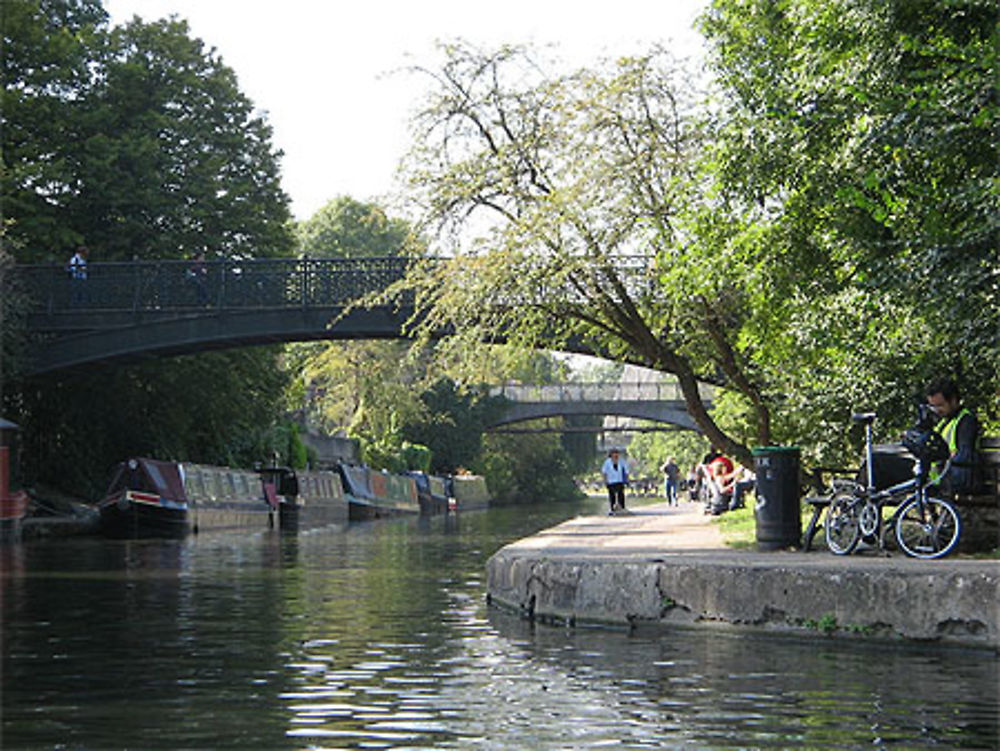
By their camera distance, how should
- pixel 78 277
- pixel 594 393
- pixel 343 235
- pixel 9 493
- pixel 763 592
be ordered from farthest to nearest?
Result: pixel 343 235, pixel 594 393, pixel 78 277, pixel 9 493, pixel 763 592

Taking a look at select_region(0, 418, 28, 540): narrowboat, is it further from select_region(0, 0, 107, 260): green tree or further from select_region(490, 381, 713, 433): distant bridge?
select_region(490, 381, 713, 433): distant bridge

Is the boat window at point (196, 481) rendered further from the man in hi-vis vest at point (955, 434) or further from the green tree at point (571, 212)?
the man in hi-vis vest at point (955, 434)

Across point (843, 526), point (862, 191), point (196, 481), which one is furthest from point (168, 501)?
point (843, 526)

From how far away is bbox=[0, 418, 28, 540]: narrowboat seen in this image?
2919cm

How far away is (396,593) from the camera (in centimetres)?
1612

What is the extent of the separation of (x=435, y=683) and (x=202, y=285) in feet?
97.1

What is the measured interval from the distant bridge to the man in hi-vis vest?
6278 centimetres

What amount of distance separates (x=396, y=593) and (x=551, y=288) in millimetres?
6590

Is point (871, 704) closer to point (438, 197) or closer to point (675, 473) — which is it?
point (438, 197)

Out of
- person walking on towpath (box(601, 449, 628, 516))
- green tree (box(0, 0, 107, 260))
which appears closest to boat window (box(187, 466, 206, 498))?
green tree (box(0, 0, 107, 260))

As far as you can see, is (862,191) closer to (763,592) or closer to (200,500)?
(763,592)

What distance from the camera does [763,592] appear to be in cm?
1120

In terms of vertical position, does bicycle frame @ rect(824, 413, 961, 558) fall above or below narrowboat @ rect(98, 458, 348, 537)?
→ below

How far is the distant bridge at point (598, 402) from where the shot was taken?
77.1 meters
